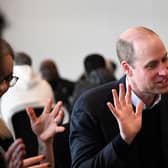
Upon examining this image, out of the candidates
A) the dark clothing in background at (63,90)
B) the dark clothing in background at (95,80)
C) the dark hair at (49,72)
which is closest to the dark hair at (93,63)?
the dark clothing in background at (95,80)

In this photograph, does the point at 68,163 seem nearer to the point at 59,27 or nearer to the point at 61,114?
the point at 61,114

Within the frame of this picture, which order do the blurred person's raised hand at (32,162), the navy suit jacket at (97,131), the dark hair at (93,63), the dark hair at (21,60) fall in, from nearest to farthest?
the blurred person's raised hand at (32,162) < the navy suit jacket at (97,131) < the dark hair at (21,60) < the dark hair at (93,63)

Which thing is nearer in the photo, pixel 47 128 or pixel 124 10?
pixel 47 128

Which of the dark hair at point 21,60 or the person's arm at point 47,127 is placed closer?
the person's arm at point 47,127

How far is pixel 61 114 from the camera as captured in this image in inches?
74.1

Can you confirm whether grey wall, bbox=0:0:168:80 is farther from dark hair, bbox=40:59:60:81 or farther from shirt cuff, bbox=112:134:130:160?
shirt cuff, bbox=112:134:130:160

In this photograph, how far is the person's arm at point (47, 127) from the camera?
1839mm

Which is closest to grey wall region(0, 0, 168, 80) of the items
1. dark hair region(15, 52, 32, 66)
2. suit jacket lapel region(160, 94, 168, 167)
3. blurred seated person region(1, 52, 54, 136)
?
dark hair region(15, 52, 32, 66)

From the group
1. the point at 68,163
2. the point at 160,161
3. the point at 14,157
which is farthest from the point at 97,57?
the point at 14,157

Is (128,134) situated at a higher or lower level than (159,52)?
lower

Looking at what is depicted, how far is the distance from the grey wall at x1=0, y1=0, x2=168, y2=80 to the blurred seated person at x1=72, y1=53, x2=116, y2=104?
2.52 meters

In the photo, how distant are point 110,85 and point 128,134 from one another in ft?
1.21

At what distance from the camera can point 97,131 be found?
6.44 feet

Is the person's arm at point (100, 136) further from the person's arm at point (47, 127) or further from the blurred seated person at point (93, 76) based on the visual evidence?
the blurred seated person at point (93, 76)
